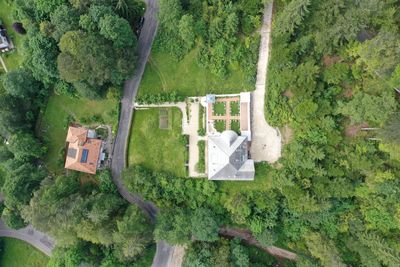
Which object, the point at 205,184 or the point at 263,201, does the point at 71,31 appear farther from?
the point at 263,201

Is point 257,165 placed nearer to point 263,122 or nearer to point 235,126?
point 263,122

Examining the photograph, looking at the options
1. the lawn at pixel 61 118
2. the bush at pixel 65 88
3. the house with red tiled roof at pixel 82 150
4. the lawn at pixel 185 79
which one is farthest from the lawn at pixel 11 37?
the lawn at pixel 185 79

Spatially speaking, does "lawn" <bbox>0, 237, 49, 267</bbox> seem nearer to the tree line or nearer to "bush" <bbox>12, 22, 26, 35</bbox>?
"bush" <bbox>12, 22, 26, 35</bbox>

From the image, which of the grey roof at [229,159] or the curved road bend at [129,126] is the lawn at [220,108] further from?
the curved road bend at [129,126]

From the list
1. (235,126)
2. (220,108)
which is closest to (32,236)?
(220,108)

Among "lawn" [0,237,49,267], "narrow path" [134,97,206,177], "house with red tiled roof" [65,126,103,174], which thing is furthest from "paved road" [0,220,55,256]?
"narrow path" [134,97,206,177]

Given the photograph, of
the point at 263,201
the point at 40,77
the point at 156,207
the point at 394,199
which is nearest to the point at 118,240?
the point at 156,207
